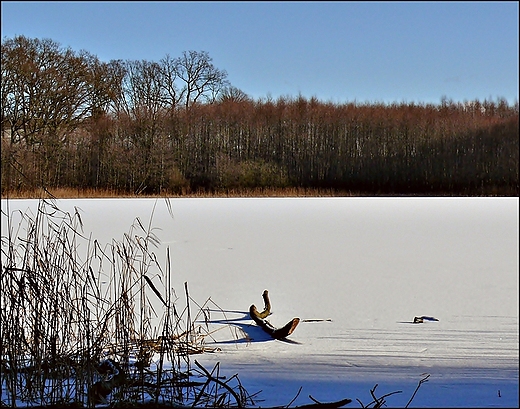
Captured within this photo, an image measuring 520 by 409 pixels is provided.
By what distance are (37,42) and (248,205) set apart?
415 centimetres

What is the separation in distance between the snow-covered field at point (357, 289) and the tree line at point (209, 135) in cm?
47

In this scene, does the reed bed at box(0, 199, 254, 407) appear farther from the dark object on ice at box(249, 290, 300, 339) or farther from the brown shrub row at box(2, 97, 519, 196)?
the brown shrub row at box(2, 97, 519, 196)

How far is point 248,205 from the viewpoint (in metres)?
8.41

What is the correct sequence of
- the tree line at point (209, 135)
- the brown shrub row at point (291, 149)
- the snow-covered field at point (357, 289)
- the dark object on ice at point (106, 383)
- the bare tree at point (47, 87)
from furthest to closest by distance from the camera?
the brown shrub row at point (291, 149) → the tree line at point (209, 135) → the bare tree at point (47, 87) → the snow-covered field at point (357, 289) → the dark object on ice at point (106, 383)

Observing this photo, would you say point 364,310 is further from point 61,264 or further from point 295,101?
point 295,101

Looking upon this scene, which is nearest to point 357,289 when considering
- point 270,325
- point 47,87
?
point 270,325

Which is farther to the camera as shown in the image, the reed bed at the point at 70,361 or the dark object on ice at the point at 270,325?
the dark object on ice at the point at 270,325

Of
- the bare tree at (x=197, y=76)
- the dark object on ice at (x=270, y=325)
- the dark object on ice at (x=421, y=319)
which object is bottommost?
the dark object on ice at (x=421, y=319)

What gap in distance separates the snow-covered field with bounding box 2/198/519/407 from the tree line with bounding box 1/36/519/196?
1.55ft

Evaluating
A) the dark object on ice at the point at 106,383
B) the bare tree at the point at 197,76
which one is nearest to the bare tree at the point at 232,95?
the bare tree at the point at 197,76

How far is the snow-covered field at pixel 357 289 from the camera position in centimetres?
241

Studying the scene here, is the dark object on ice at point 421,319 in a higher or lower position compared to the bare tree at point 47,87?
lower

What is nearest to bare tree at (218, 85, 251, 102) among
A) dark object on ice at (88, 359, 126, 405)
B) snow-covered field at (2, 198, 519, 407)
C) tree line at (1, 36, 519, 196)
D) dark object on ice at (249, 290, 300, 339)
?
tree line at (1, 36, 519, 196)

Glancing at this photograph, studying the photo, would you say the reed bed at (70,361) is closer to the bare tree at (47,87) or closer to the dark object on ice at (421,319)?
the dark object on ice at (421,319)
